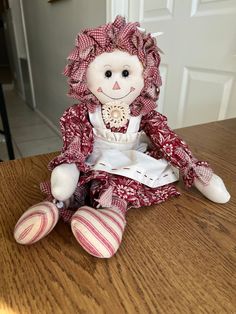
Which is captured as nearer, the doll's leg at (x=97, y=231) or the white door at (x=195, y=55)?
the doll's leg at (x=97, y=231)

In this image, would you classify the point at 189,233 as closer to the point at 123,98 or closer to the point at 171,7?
the point at 123,98

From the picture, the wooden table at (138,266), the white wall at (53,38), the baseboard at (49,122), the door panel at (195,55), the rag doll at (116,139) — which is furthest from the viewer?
the baseboard at (49,122)

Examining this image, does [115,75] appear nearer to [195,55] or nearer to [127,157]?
[127,157]

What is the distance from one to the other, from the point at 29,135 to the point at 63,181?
222 cm

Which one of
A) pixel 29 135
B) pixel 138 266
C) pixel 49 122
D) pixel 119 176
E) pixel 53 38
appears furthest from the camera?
pixel 49 122

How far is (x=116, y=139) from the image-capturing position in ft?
1.55

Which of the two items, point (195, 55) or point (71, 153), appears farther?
point (195, 55)

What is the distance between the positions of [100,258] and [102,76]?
272 millimetres

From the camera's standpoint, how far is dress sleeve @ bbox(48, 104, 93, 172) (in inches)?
16.4

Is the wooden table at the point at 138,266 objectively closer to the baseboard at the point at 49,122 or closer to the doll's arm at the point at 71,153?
the doll's arm at the point at 71,153

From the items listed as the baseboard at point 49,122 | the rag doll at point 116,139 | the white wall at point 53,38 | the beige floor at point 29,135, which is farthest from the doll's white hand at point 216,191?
the baseboard at point 49,122

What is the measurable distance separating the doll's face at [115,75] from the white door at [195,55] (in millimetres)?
625

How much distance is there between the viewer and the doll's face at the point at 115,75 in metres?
0.43

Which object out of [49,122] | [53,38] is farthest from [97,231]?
[49,122]
